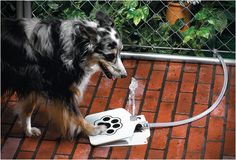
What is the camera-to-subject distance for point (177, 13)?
19.2 feet

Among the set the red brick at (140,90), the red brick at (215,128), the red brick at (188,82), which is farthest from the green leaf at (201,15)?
the red brick at (215,128)

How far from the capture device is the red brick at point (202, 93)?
17.3ft

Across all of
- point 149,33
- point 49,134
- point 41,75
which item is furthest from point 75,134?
point 149,33

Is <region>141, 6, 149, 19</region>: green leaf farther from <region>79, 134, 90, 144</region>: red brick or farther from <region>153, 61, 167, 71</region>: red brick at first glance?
<region>79, 134, 90, 144</region>: red brick

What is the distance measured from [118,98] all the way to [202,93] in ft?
2.10

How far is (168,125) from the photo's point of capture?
4992mm

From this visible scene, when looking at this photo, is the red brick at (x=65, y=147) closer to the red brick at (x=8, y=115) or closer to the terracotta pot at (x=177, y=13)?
the red brick at (x=8, y=115)

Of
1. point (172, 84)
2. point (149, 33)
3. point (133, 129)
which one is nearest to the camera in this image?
point (133, 129)

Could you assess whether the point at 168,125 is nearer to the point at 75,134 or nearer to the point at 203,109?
the point at 203,109

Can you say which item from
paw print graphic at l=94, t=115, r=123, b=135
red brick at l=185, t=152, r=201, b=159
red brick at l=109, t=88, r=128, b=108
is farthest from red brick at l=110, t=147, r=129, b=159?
red brick at l=109, t=88, r=128, b=108

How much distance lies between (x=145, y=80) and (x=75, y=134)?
2.82 ft

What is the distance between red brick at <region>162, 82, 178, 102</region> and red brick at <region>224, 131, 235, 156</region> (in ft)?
1.81

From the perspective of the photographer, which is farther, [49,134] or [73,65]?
[49,134]

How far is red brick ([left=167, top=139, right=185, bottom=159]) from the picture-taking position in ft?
15.5
